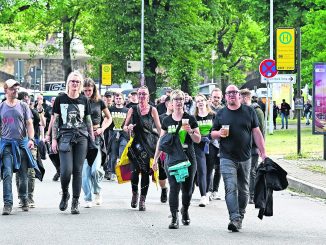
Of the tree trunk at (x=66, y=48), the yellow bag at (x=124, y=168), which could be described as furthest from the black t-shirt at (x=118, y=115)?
the tree trunk at (x=66, y=48)

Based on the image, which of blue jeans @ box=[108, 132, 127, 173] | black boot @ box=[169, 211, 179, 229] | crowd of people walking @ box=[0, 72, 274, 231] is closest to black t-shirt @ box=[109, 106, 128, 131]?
blue jeans @ box=[108, 132, 127, 173]

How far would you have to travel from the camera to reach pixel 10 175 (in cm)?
1416

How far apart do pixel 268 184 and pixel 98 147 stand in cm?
339

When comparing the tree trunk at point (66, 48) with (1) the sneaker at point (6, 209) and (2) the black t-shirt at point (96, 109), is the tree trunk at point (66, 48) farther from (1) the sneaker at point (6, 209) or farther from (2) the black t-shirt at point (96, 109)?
(1) the sneaker at point (6, 209)

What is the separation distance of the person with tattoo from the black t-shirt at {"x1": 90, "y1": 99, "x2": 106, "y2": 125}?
1.42 meters

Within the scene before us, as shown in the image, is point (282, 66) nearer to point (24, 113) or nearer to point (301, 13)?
point (301, 13)

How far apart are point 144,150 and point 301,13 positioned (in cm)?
3652

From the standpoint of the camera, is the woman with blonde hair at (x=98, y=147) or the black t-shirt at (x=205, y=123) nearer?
the woman with blonde hair at (x=98, y=147)

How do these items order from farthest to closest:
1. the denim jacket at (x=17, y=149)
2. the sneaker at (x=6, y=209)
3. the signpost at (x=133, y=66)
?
1. the signpost at (x=133, y=66)
2. the denim jacket at (x=17, y=149)
3. the sneaker at (x=6, y=209)

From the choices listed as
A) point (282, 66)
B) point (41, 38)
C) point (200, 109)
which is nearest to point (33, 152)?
point (200, 109)

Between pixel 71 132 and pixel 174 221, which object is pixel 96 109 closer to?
pixel 71 132

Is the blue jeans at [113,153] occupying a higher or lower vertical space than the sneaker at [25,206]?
higher

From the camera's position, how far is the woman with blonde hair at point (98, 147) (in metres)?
15.4

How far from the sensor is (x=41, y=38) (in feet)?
212
